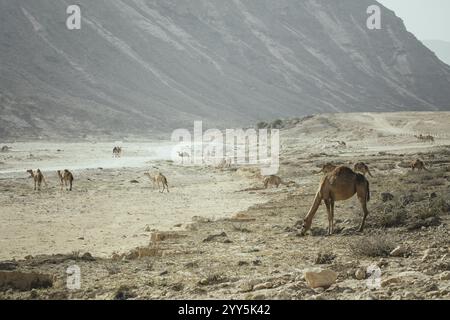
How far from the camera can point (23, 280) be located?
31.8 feet

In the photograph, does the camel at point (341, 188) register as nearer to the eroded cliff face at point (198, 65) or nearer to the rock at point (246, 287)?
the rock at point (246, 287)

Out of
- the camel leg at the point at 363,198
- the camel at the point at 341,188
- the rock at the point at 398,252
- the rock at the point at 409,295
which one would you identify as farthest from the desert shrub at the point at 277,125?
the rock at the point at 409,295

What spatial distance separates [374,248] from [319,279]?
6.82 feet

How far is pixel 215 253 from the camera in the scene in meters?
11.3

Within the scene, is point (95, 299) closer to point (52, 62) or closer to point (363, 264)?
point (363, 264)

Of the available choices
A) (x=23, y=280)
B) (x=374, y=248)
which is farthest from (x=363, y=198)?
(x=23, y=280)

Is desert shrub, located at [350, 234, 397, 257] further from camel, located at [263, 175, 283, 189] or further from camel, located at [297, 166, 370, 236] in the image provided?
camel, located at [263, 175, 283, 189]

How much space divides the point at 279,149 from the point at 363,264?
38697 millimetres

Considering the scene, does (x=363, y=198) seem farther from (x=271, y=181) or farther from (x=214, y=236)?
(x=271, y=181)

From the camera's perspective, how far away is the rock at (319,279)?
7809 mm

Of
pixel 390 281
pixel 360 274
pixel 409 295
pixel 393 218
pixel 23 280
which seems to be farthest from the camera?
pixel 393 218

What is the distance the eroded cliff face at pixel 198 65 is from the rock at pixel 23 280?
56.1 m

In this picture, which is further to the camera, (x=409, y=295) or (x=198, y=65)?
(x=198, y=65)

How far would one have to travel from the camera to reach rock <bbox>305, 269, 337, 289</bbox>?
25.6ft
